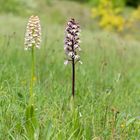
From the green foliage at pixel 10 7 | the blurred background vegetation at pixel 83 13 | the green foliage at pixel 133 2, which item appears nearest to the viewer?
the green foliage at pixel 10 7

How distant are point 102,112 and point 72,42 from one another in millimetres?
871

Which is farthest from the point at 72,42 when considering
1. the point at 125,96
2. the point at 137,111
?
the point at 125,96

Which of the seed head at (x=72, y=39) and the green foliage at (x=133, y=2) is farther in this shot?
the green foliage at (x=133, y=2)

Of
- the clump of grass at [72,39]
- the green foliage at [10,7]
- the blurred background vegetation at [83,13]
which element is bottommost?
the blurred background vegetation at [83,13]

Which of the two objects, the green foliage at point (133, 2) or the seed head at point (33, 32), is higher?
the seed head at point (33, 32)

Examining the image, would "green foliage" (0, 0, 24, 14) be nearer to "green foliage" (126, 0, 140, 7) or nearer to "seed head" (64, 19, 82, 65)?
"green foliage" (126, 0, 140, 7)

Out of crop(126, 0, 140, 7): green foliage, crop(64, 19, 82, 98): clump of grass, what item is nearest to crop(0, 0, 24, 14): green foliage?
crop(126, 0, 140, 7): green foliage

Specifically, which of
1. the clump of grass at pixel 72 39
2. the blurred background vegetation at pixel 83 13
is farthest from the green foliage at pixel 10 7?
the clump of grass at pixel 72 39

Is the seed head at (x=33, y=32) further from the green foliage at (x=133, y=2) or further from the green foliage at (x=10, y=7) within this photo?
the green foliage at (x=133, y=2)

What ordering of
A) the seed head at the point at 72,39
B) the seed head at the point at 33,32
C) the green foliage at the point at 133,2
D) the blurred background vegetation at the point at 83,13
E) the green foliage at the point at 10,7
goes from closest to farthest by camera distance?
the seed head at the point at 33,32
the seed head at the point at 72,39
the green foliage at the point at 10,7
the blurred background vegetation at the point at 83,13
the green foliage at the point at 133,2

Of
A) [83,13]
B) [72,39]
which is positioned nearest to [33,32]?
[72,39]

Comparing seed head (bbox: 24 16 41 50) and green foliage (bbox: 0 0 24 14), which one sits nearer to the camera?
seed head (bbox: 24 16 41 50)

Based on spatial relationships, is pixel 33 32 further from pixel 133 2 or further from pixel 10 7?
pixel 133 2

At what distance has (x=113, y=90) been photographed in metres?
5.18
